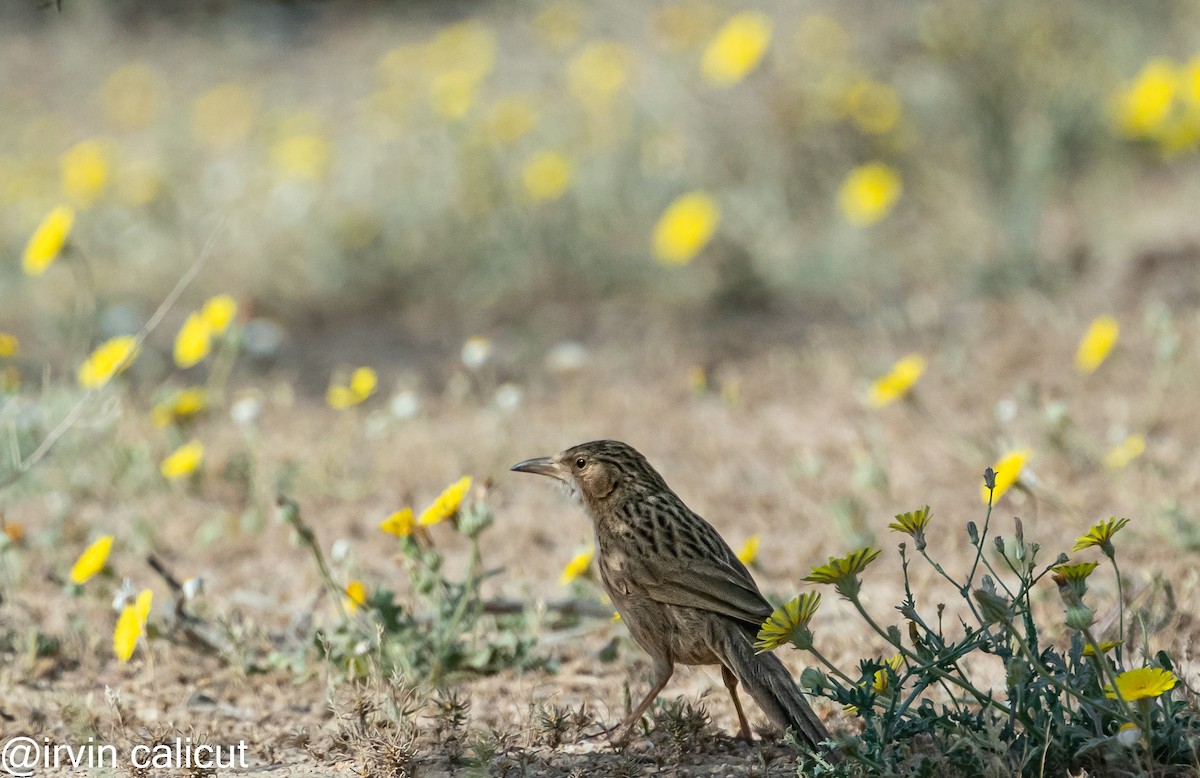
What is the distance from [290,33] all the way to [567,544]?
12.6 metres

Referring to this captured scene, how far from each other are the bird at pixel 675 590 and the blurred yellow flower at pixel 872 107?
5052 millimetres

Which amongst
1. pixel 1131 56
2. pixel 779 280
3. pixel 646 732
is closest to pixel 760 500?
pixel 646 732

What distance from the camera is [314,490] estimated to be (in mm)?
5410

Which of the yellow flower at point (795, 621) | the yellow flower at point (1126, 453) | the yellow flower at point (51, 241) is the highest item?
the yellow flower at point (51, 241)

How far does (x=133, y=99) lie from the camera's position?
1087 cm

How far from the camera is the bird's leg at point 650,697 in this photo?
10.1 feet

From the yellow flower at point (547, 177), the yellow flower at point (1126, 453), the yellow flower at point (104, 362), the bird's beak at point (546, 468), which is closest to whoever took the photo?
the bird's beak at point (546, 468)

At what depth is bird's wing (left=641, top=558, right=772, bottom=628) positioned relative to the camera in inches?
117

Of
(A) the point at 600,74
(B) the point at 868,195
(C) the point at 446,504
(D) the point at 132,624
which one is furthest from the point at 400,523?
(A) the point at 600,74

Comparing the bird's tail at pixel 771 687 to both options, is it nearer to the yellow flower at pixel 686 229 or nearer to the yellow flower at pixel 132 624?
the yellow flower at pixel 132 624

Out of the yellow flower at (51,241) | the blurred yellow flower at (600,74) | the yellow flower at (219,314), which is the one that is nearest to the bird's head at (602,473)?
the yellow flower at (219,314)

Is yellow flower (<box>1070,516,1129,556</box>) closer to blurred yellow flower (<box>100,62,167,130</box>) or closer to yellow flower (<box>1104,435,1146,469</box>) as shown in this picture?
yellow flower (<box>1104,435,1146,469</box>)

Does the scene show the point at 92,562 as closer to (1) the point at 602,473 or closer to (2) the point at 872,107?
(1) the point at 602,473

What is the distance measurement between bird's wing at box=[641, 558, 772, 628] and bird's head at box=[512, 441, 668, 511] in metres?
0.33
